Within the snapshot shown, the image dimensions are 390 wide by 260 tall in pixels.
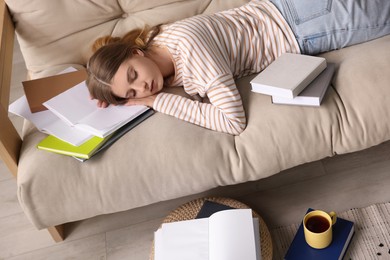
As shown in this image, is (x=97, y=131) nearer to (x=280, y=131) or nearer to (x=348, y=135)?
(x=280, y=131)

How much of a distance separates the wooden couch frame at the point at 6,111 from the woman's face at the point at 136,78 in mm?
342

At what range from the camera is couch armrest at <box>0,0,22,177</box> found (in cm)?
136

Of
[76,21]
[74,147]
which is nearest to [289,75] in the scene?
[74,147]

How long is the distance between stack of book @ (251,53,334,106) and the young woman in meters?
0.10

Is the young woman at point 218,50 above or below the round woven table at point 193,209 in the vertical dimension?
above

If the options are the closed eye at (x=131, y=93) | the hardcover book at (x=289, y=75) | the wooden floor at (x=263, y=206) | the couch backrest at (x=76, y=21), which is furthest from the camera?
the couch backrest at (x=76, y=21)

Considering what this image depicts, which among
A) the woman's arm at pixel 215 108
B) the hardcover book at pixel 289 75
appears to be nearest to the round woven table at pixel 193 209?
the woman's arm at pixel 215 108

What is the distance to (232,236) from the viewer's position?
1.22 m

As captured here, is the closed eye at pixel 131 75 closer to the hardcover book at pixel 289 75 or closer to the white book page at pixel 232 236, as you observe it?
the hardcover book at pixel 289 75

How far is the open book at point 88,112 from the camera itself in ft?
4.49

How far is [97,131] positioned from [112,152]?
0.08 metres

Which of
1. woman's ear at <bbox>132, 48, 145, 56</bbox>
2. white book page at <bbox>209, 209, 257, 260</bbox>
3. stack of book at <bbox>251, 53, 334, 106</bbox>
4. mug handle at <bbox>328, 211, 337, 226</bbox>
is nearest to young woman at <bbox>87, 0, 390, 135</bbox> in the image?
woman's ear at <bbox>132, 48, 145, 56</bbox>

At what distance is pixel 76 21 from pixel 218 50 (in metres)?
0.59

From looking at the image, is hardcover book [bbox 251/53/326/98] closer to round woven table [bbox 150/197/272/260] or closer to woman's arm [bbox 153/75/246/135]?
woman's arm [bbox 153/75/246/135]
